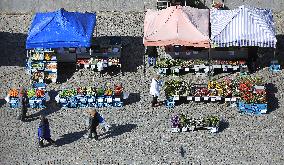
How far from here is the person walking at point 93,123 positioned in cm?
2430

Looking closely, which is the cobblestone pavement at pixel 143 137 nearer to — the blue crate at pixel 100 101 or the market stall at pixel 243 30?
the blue crate at pixel 100 101

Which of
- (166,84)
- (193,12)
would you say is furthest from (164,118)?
(193,12)

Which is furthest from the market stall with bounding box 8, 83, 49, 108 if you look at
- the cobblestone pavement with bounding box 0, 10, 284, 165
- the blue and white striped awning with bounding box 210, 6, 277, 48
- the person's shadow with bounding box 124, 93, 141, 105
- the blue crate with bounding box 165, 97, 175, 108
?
the blue and white striped awning with bounding box 210, 6, 277, 48

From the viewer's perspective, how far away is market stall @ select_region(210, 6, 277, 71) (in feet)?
88.4

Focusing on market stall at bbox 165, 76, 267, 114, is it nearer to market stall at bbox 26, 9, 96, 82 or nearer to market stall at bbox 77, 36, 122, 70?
market stall at bbox 77, 36, 122, 70

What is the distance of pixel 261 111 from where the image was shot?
85.0 feet

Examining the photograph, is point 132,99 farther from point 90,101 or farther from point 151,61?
point 151,61

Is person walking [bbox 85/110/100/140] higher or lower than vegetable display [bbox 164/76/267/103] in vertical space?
lower

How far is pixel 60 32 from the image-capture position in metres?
27.3

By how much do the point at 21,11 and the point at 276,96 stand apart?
1296 cm

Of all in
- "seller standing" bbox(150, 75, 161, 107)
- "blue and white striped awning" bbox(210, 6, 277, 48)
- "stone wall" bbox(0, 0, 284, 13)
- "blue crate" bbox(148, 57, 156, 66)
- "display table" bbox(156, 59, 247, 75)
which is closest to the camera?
"seller standing" bbox(150, 75, 161, 107)

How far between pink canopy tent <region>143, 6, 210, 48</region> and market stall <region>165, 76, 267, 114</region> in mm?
1666

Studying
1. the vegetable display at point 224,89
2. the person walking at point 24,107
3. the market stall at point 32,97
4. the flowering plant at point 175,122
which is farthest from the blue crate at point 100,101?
the flowering plant at point 175,122

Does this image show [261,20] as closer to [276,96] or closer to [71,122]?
[276,96]
